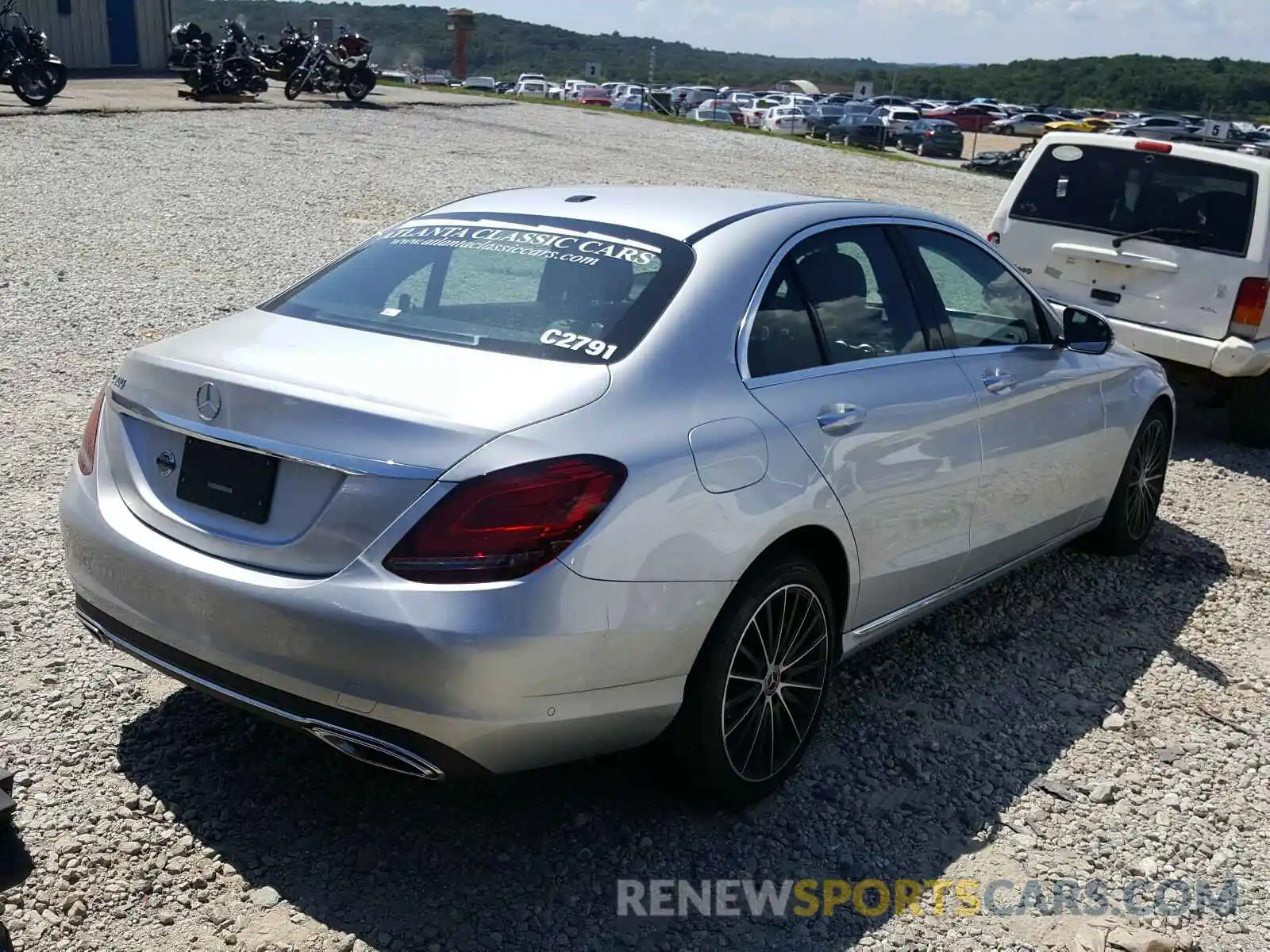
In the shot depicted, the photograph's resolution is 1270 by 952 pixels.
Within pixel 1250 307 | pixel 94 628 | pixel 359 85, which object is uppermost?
pixel 1250 307

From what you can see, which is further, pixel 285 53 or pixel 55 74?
pixel 285 53

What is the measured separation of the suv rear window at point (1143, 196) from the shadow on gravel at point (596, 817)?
166 inches

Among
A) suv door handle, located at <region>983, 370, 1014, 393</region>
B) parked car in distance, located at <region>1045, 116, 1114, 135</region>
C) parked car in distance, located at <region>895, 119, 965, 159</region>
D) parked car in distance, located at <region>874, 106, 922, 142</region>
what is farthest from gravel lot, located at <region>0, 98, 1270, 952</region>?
parked car in distance, located at <region>874, 106, 922, 142</region>

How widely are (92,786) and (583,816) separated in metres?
1.35

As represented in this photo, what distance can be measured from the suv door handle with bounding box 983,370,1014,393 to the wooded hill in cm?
8418

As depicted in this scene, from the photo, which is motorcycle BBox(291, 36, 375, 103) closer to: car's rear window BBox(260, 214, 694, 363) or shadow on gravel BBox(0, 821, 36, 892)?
car's rear window BBox(260, 214, 694, 363)

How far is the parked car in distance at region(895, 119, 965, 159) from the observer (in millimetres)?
41719

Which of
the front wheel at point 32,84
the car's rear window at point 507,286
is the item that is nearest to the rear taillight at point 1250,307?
the car's rear window at point 507,286

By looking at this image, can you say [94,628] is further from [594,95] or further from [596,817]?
[594,95]

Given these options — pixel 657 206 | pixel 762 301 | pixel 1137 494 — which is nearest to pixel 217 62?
pixel 1137 494

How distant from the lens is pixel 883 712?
445cm

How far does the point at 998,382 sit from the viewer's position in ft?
15.2

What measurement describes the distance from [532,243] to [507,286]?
380 millimetres

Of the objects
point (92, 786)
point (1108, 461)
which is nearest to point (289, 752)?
point (92, 786)
